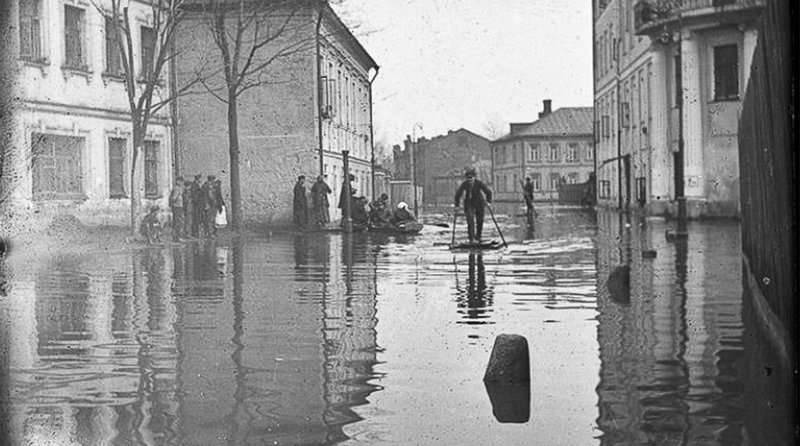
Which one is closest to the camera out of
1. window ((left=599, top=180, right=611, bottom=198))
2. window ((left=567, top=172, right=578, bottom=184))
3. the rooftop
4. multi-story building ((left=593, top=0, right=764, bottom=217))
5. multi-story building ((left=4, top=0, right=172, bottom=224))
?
multi-story building ((left=593, top=0, right=764, bottom=217))

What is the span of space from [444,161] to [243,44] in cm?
→ 365

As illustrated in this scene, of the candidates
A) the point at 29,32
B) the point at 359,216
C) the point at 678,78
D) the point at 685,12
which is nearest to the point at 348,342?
the point at 29,32

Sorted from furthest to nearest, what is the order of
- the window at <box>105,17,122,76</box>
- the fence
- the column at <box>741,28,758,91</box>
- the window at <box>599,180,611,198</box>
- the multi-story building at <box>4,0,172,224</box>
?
the window at <box>599,180,611,198</box> < the window at <box>105,17,122,76</box> < the multi-story building at <box>4,0,172,224</box> < the column at <box>741,28,758,91</box> < the fence

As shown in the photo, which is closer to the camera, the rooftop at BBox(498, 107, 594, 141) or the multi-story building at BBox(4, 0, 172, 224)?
the multi-story building at BBox(4, 0, 172, 224)

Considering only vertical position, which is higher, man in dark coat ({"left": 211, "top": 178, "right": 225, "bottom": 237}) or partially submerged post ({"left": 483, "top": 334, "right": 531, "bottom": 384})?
man in dark coat ({"left": 211, "top": 178, "right": 225, "bottom": 237})

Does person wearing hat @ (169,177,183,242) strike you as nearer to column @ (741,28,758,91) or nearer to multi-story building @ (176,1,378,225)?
multi-story building @ (176,1,378,225)

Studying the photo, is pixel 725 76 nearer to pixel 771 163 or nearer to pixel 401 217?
pixel 771 163

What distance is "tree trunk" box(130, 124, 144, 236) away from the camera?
839 centimetres

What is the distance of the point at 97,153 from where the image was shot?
8000mm

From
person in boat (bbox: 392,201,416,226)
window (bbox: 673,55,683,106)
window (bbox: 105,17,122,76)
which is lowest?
person in boat (bbox: 392,201,416,226)

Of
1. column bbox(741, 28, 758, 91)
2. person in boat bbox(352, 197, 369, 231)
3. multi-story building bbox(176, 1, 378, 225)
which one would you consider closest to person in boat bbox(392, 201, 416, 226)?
person in boat bbox(352, 197, 369, 231)

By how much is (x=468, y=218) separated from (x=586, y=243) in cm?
315

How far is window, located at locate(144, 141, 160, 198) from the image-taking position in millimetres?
8547

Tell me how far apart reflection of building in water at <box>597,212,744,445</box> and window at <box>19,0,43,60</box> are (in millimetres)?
4300
